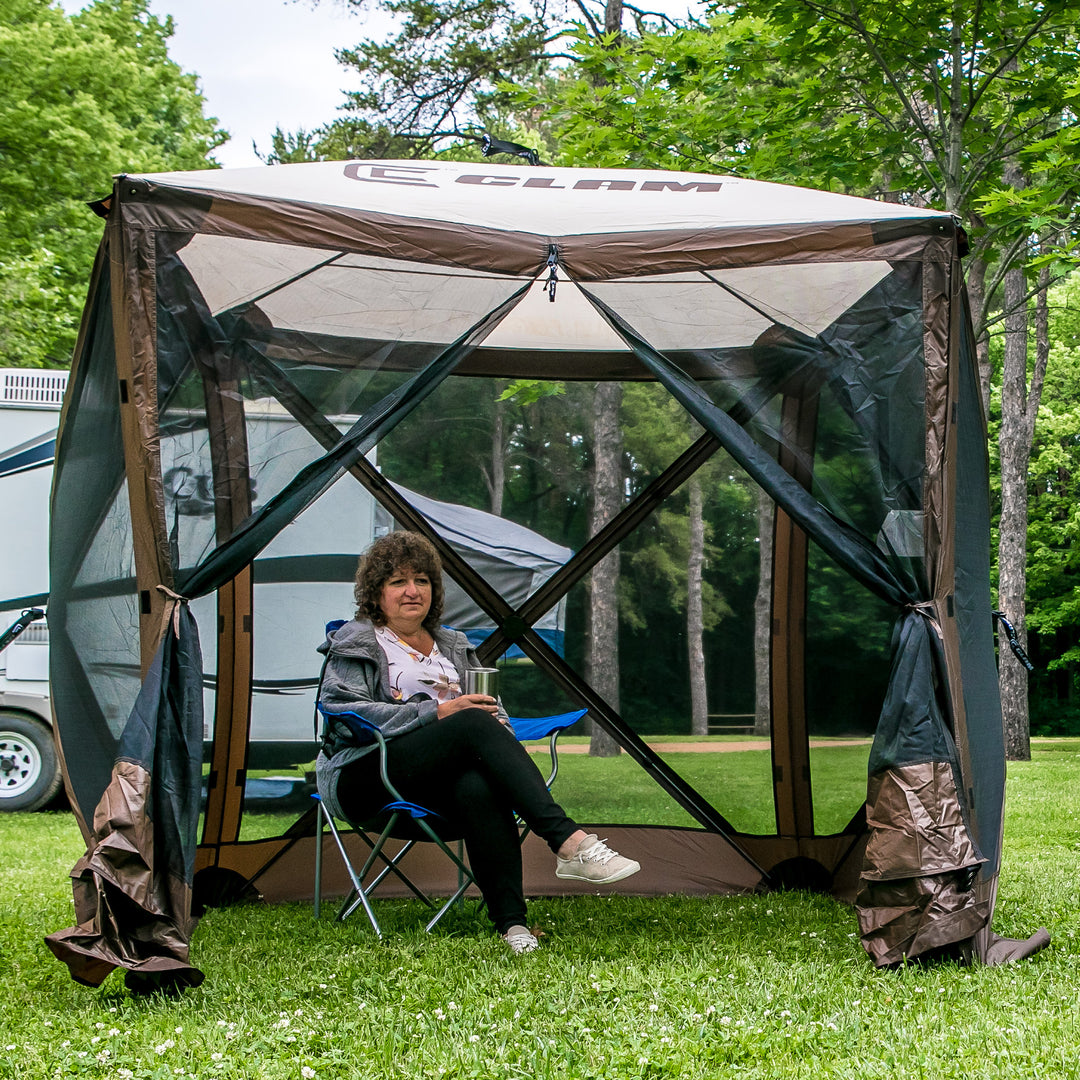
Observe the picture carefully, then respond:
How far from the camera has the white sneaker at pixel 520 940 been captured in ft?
9.88

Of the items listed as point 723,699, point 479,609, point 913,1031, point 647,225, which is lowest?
point 913,1031

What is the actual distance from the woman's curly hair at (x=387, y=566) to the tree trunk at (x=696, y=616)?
930mm

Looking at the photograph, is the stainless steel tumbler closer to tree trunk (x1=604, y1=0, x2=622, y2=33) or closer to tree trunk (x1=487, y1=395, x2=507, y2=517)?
tree trunk (x1=487, y1=395, x2=507, y2=517)

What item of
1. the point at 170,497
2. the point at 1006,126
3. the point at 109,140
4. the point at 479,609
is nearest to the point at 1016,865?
the point at 479,609

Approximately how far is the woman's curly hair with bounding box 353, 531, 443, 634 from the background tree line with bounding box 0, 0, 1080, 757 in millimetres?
462

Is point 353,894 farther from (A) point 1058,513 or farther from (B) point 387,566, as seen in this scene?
(A) point 1058,513

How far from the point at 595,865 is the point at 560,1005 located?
0.52 m

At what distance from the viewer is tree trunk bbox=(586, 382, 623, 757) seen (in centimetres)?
419

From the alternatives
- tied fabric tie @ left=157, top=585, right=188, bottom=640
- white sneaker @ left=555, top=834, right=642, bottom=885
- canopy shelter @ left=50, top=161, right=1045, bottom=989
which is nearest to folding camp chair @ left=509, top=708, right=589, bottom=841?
white sneaker @ left=555, top=834, right=642, bottom=885

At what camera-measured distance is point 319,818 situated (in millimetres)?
3486

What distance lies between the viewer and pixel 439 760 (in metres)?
3.20

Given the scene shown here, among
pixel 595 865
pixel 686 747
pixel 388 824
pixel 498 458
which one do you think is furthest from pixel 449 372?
pixel 686 747

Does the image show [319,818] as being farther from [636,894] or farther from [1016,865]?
[1016,865]

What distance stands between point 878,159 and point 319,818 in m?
3.94
